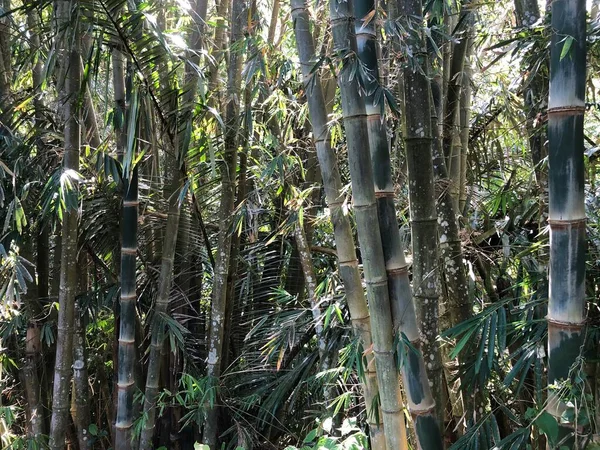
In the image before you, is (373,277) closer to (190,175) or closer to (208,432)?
(190,175)

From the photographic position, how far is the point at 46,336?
3197 millimetres

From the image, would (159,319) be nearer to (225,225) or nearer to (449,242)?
(225,225)

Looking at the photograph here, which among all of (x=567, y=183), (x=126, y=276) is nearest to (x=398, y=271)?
(x=567, y=183)

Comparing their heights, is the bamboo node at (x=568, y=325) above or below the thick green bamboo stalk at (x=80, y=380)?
above

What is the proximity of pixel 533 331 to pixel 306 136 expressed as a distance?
1632 millimetres

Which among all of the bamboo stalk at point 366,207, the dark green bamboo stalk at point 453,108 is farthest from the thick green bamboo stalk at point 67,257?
the dark green bamboo stalk at point 453,108

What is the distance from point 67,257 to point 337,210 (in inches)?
62.7

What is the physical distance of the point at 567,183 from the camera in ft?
4.41

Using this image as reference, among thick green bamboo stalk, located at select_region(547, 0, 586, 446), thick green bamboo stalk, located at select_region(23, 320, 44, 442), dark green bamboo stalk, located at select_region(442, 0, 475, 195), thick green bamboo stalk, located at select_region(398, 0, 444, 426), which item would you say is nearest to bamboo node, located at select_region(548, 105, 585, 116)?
thick green bamboo stalk, located at select_region(547, 0, 586, 446)

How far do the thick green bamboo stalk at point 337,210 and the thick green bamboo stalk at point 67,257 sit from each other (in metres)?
1.21

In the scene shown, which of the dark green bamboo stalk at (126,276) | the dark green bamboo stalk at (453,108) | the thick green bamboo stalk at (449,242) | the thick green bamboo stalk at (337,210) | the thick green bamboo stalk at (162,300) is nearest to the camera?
the thick green bamboo stalk at (337,210)

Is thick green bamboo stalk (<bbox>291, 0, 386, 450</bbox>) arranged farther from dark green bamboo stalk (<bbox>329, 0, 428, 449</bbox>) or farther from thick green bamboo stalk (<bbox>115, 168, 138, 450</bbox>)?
thick green bamboo stalk (<bbox>115, 168, 138, 450</bbox>)

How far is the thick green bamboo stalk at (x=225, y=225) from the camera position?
2.80 meters

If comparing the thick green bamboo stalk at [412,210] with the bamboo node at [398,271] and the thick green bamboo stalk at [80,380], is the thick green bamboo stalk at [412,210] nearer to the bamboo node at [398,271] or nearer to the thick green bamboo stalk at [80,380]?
the bamboo node at [398,271]
